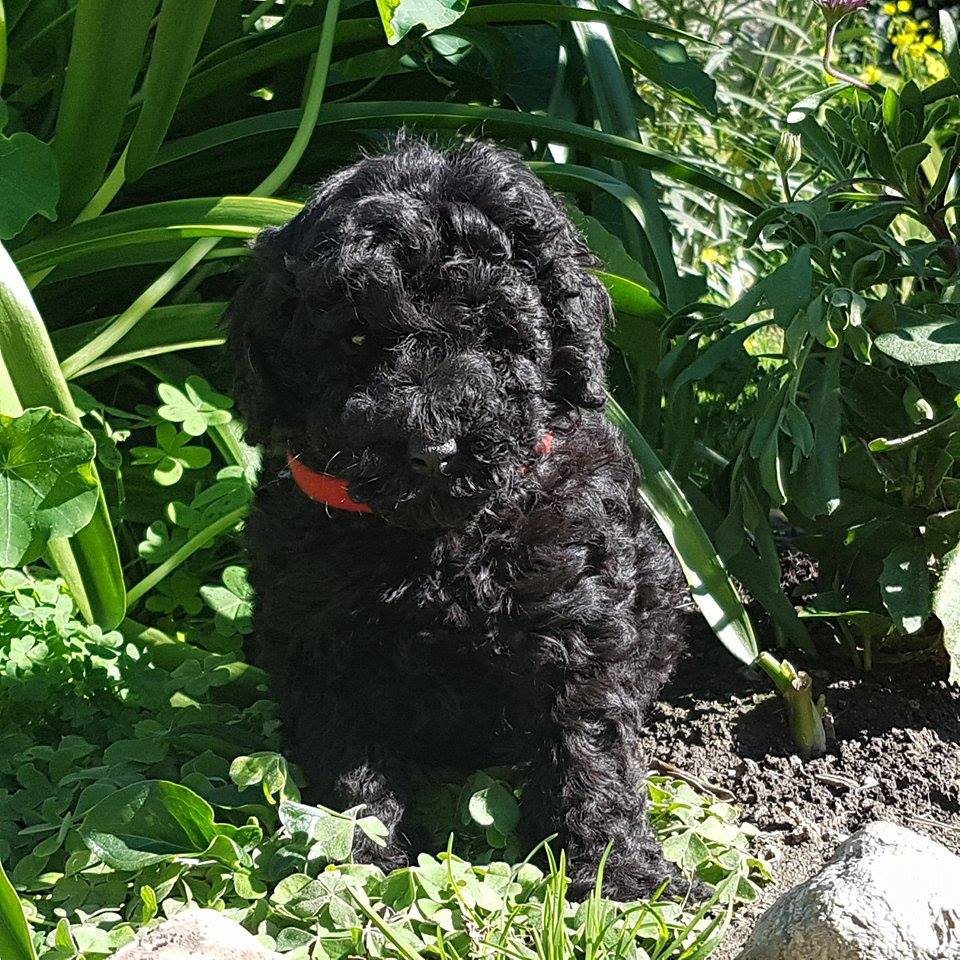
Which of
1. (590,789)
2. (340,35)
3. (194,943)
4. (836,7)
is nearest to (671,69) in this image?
(340,35)

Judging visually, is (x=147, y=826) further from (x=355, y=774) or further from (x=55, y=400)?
(x=55, y=400)

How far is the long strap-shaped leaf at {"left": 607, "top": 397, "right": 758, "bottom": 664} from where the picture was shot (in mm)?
2332

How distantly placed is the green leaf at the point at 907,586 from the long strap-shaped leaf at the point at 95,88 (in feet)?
6.09

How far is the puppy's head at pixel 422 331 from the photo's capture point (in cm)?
161

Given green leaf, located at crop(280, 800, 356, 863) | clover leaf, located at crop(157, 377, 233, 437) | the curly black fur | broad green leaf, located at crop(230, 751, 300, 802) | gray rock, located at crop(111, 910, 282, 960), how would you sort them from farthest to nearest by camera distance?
clover leaf, located at crop(157, 377, 233, 437), broad green leaf, located at crop(230, 751, 300, 802), green leaf, located at crop(280, 800, 356, 863), the curly black fur, gray rock, located at crop(111, 910, 282, 960)

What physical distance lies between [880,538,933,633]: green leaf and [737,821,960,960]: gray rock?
685 mm

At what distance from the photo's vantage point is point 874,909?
59.6 inches

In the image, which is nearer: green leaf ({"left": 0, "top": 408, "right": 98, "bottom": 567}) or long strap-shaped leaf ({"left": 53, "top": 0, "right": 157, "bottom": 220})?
green leaf ({"left": 0, "top": 408, "right": 98, "bottom": 567})

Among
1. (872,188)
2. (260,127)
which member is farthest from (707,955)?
(260,127)

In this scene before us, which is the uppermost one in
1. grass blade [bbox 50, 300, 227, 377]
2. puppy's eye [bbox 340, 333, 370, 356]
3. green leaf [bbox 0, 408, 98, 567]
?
puppy's eye [bbox 340, 333, 370, 356]

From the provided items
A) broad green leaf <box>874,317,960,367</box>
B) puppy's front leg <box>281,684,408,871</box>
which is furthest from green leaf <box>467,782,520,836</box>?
broad green leaf <box>874,317,960,367</box>

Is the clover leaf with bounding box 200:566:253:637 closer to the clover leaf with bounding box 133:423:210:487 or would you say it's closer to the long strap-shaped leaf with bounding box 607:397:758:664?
the clover leaf with bounding box 133:423:210:487

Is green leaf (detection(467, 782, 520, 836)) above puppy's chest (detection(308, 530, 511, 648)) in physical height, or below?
below

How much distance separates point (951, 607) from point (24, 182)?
1897 millimetres
